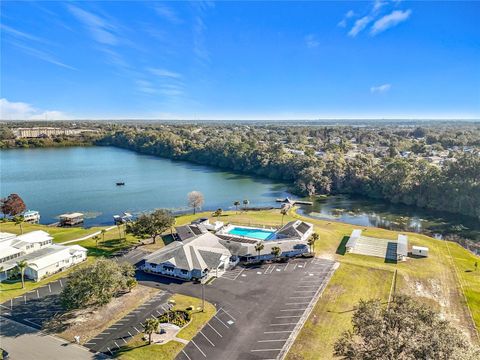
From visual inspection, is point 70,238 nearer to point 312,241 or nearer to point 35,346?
point 35,346

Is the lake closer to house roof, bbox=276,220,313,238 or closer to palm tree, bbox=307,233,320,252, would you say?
house roof, bbox=276,220,313,238

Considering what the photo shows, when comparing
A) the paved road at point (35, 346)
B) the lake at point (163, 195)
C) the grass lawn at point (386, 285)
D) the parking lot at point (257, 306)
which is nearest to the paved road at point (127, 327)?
the paved road at point (35, 346)

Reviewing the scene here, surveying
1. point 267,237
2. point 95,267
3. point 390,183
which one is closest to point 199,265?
point 95,267

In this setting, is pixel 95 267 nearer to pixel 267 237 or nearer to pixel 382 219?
pixel 267 237

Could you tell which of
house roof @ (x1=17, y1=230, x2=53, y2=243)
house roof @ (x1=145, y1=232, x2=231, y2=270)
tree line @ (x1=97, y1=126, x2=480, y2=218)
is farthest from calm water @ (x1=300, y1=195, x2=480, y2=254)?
house roof @ (x1=17, y1=230, x2=53, y2=243)

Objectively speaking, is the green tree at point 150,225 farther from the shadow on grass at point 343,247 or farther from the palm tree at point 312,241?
the shadow on grass at point 343,247

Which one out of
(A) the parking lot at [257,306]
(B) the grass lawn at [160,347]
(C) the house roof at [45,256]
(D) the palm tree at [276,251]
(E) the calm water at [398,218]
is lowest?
(E) the calm water at [398,218]
